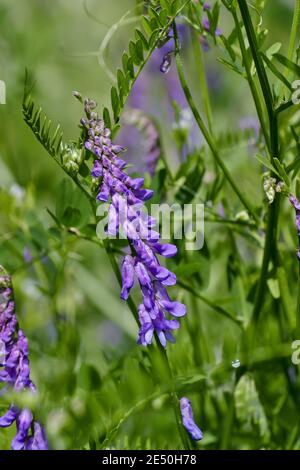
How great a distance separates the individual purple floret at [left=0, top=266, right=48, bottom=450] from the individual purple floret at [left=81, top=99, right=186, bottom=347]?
0.52 feet

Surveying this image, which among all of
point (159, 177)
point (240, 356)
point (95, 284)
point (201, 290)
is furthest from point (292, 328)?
point (95, 284)

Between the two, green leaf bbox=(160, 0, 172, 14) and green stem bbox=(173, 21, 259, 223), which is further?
green stem bbox=(173, 21, 259, 223)

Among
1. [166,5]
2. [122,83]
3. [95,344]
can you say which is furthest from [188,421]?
[95,344]

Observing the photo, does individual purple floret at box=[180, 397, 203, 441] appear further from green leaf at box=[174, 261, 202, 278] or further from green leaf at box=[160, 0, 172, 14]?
green leaf at box=[160, 0, 172, 14]

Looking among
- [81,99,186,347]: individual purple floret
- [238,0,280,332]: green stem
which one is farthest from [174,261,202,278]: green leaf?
[81,99,186,347]: individual purple floret

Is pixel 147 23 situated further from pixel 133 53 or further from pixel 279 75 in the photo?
pixel 279 75

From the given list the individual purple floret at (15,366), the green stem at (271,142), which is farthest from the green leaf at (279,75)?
the individual purple floret at (15,366)

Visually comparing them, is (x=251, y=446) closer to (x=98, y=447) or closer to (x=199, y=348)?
(x=199, y=348)

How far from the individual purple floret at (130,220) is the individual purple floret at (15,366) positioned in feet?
A: 0.52

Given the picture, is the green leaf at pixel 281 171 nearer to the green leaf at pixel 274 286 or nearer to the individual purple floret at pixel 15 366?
the green leaf at pixel 274 286

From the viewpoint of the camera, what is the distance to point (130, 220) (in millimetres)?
1173

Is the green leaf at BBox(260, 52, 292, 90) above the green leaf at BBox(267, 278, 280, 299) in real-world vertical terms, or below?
above

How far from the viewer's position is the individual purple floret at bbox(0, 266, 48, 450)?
1.17 metres

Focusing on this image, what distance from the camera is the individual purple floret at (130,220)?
116cm
